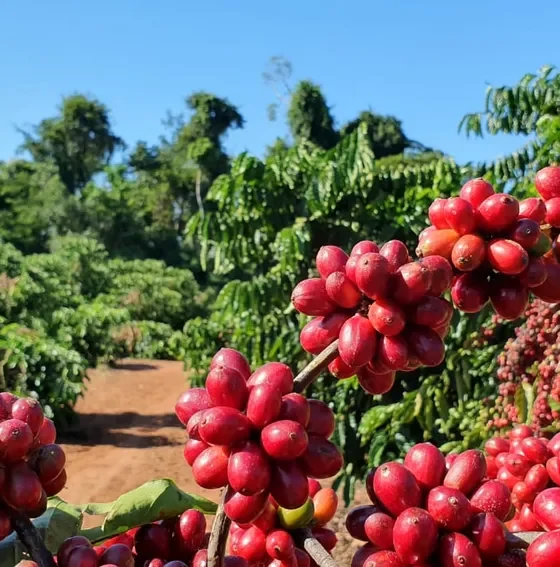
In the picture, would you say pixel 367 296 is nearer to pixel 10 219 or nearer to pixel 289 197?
pixel 289 197

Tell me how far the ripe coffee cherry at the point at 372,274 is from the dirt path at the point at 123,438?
7169 mm

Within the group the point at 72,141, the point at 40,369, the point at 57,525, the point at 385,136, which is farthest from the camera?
the point at 72,141

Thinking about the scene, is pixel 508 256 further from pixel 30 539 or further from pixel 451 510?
pixel 30 539

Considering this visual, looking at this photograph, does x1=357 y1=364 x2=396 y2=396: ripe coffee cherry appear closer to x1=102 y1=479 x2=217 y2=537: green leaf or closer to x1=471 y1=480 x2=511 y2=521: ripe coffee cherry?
x1=471 y1=480 x2=511 y2=521: ripe coffee cherry

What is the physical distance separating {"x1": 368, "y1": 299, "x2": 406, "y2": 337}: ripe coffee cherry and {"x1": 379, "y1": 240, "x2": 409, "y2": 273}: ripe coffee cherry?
6 centimetres

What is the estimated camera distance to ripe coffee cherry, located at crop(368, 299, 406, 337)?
962 millimetres

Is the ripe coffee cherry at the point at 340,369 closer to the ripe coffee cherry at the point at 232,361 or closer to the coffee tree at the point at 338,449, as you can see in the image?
the coffee tree at the point at 338,449

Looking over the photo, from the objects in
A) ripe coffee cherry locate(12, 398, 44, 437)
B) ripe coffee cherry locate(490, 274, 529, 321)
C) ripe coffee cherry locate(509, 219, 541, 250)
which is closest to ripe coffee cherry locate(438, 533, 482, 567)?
ripe coffee cherry locate(490, 274, 529, 321)

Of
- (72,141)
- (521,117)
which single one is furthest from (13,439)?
A: (72,141)

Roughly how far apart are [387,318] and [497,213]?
9.7 inches

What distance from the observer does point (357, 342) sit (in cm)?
95

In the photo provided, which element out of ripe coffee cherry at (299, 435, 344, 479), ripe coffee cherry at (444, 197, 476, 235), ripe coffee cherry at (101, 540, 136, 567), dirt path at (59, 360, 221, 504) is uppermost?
ripe coffee cherry at (444, 197, 476, 235)

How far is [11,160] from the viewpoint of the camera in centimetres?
3997

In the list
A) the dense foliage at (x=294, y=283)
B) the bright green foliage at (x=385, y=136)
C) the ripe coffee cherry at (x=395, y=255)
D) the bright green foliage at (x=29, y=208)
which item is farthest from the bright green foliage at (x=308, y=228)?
the bright green foliage at (x=385, y=136)
